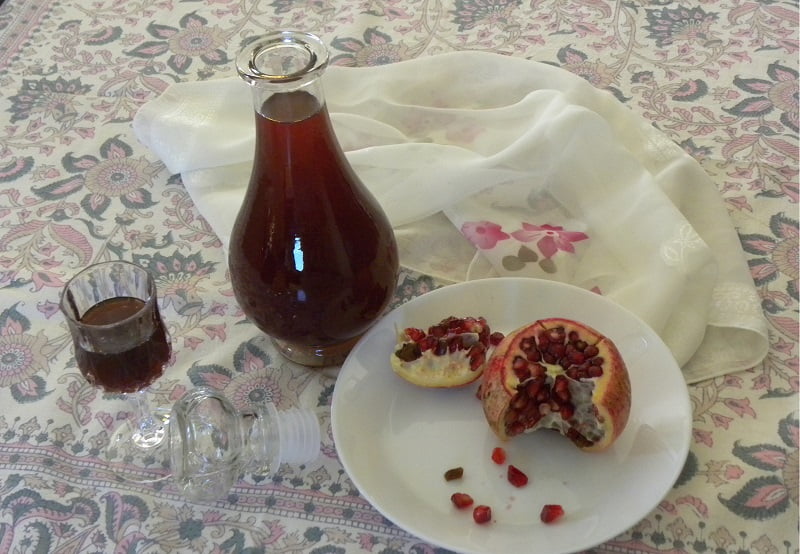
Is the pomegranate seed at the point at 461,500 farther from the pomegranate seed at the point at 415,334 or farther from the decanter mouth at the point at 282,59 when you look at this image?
the decanter mouth at the point at 282,59

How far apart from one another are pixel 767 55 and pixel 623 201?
0.43 metres

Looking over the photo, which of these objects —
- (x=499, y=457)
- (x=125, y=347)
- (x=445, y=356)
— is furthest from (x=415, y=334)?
(x=125, y=347)

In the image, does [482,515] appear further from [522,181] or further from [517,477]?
[522,181]

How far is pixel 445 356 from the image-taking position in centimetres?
78

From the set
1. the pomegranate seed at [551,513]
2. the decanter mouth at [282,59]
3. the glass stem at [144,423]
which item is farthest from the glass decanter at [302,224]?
the pomegranate seed at [551,513]

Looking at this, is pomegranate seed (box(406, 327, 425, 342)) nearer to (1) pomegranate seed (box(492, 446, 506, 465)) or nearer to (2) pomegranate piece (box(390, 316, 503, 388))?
(2) pomegranate piece (box(390, 316, 503, 388))

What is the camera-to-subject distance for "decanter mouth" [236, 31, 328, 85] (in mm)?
653

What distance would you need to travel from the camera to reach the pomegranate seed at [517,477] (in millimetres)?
715

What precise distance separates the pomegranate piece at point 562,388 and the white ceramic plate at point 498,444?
0.03 metres

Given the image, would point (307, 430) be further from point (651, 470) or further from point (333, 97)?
point (333, 97)

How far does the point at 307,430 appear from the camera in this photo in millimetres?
759

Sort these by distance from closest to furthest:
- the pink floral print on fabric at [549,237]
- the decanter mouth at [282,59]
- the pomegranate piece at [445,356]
Result: the decanter mouth at [282,59] < the pomegranate piece at [445,356] < the pink floral print on fabric at [549,237]

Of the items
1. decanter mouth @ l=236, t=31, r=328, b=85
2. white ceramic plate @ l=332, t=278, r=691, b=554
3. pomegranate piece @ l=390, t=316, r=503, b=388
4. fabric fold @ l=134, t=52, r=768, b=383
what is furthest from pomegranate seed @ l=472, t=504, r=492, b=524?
decanter mouth @ l=236, t=31, r=328, b=85

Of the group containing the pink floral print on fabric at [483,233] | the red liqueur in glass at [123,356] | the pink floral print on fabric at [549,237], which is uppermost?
the red liqueur in glass at [123,356]
